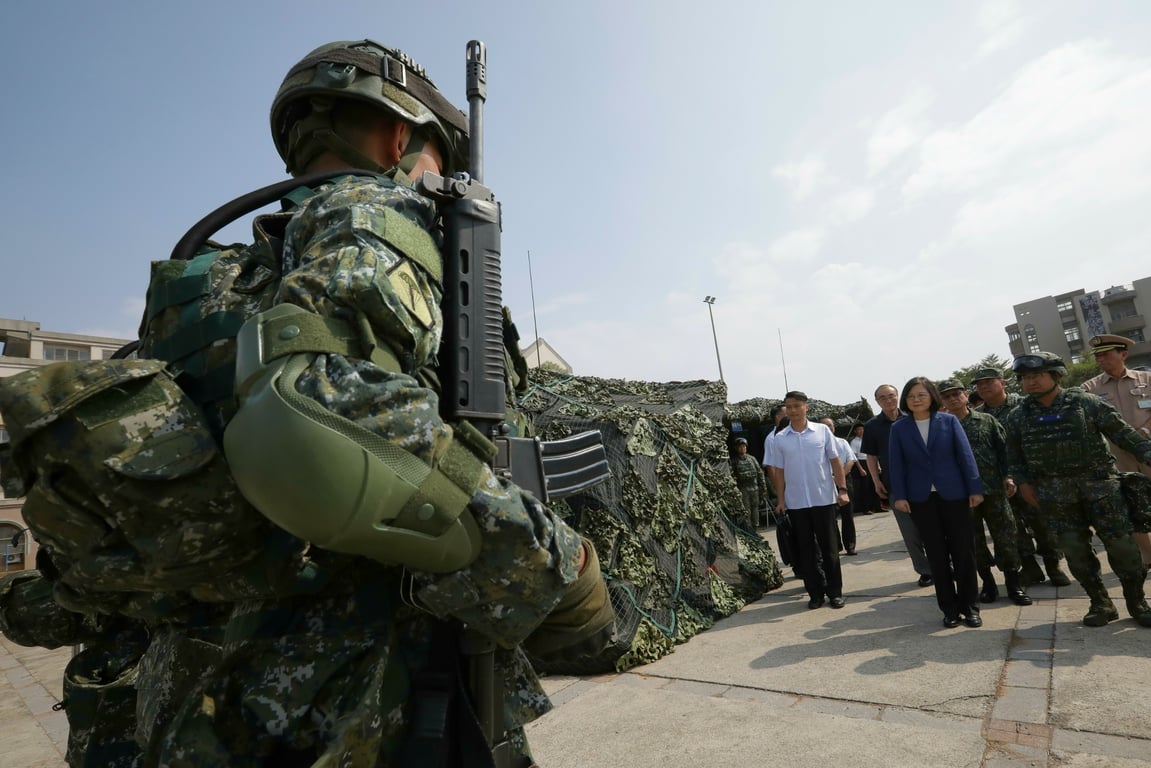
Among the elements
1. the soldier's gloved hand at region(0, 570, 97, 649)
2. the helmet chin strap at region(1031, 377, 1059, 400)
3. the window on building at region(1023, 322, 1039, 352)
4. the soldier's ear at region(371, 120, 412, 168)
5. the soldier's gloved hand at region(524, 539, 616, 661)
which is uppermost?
the window on building at region(1023, 322, 1039, 352)

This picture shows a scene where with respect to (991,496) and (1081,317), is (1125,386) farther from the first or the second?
(1081,317)

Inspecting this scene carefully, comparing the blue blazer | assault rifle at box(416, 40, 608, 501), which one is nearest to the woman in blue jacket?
the blue blazer

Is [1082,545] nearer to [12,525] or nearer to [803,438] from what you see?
[803,438]

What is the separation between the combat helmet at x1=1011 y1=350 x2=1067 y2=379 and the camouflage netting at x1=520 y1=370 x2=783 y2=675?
8.49 feet

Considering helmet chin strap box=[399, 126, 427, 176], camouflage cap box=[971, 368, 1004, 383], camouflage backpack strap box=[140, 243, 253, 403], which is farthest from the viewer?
camouflage cap box=[971, 368, 1004, 383]

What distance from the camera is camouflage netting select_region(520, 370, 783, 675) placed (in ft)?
15.4

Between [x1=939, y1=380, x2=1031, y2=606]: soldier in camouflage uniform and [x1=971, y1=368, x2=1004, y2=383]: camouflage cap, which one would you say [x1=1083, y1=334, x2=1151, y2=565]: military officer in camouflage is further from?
[x1=939, y1=380, x2=1031, y2=606]: soldier in camouflage uniform

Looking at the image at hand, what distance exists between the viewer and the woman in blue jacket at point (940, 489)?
4523 mm

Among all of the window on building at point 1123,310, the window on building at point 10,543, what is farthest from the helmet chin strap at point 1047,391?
the window on building at point 1123,310

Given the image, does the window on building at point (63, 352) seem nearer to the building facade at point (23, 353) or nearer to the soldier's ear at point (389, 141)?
the building facade at point (23, 353)

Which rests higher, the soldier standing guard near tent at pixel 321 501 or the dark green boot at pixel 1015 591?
the soldier standing guard near tent at pixel 321 501

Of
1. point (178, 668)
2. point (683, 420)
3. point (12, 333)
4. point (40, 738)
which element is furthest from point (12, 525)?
point (178, 668)

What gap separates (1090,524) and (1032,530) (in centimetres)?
139

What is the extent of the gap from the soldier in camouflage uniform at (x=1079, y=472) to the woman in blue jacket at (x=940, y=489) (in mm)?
499
